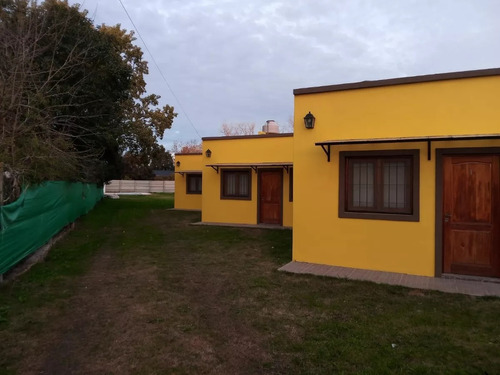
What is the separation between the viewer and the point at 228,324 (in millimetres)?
4328

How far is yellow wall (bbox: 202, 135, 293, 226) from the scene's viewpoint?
1365 centimetres

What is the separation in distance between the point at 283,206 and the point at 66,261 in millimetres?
8053

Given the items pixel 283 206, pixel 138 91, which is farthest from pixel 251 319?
pixel 138 91

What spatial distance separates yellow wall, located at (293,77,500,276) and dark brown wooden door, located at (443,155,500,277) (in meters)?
0.25

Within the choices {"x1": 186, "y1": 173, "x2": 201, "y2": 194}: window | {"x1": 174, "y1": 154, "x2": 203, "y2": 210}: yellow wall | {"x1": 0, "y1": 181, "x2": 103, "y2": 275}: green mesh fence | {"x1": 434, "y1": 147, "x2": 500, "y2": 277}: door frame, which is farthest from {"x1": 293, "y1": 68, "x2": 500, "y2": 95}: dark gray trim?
{"x1": 186, "y1": 173, "x2": 201, "y2": 194}: window

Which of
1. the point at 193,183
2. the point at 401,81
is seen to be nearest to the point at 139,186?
the point at 193,183

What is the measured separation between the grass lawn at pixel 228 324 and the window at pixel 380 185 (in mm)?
1493

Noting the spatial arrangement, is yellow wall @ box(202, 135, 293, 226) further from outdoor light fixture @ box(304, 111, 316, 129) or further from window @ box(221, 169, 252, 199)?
outdoor light fixture @ box(304, 111, 316, 129)

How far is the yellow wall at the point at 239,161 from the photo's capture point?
13648 mm

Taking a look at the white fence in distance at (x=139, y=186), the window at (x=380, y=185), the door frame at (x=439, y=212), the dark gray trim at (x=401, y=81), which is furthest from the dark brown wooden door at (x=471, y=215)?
the white fence in distance at (x=139, y=186)

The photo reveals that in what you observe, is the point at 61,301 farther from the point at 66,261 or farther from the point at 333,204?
the point at 333,204

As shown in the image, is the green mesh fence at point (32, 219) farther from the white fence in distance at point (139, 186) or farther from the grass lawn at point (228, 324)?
the white fence in distance at point (139, 186)

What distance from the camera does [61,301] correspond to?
16.7 ft

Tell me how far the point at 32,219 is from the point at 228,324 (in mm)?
5071
